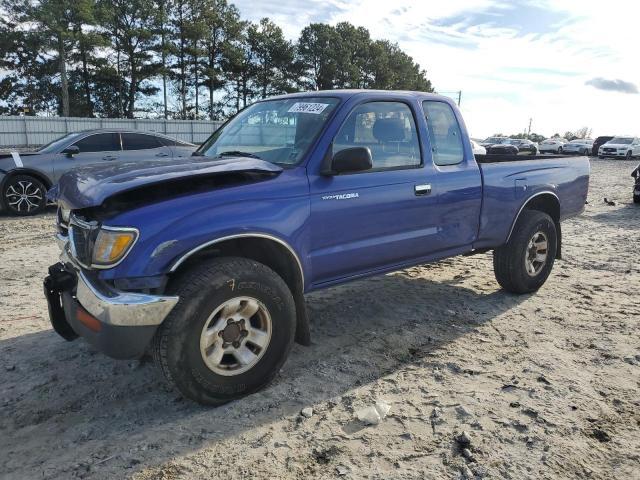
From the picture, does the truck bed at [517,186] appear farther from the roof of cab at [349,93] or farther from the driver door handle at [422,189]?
the roof of cab at [349,93]

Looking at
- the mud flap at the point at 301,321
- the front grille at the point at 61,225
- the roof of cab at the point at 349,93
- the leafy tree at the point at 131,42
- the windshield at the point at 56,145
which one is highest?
the leafy tree at the point at 131,42

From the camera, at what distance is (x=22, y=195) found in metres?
9.16

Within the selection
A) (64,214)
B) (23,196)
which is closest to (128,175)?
(64,214)

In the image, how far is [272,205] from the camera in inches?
126

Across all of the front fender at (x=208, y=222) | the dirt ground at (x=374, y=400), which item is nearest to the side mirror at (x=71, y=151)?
the dirt ground at (x=374, y=400)

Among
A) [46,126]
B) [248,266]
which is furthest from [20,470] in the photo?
[46,126]

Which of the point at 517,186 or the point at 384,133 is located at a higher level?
the point at 384,133

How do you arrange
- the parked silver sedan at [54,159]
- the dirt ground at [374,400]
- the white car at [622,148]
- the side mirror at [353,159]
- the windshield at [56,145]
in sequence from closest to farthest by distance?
1. the dirt ground at [374,400]
2. the side mirror at [353,159]
3. the parked silver sedan at [54,159]
4. the windshield at [56,145]
5. the white car at [622,148]

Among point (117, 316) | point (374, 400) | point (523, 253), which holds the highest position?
point (117, 316)

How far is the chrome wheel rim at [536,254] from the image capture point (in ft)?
17.0

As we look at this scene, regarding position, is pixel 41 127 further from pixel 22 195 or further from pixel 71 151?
pixel 71 151

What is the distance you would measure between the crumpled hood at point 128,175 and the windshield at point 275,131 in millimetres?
238

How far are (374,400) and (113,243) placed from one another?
1.81 metres

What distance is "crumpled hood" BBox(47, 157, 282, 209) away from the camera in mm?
2830
